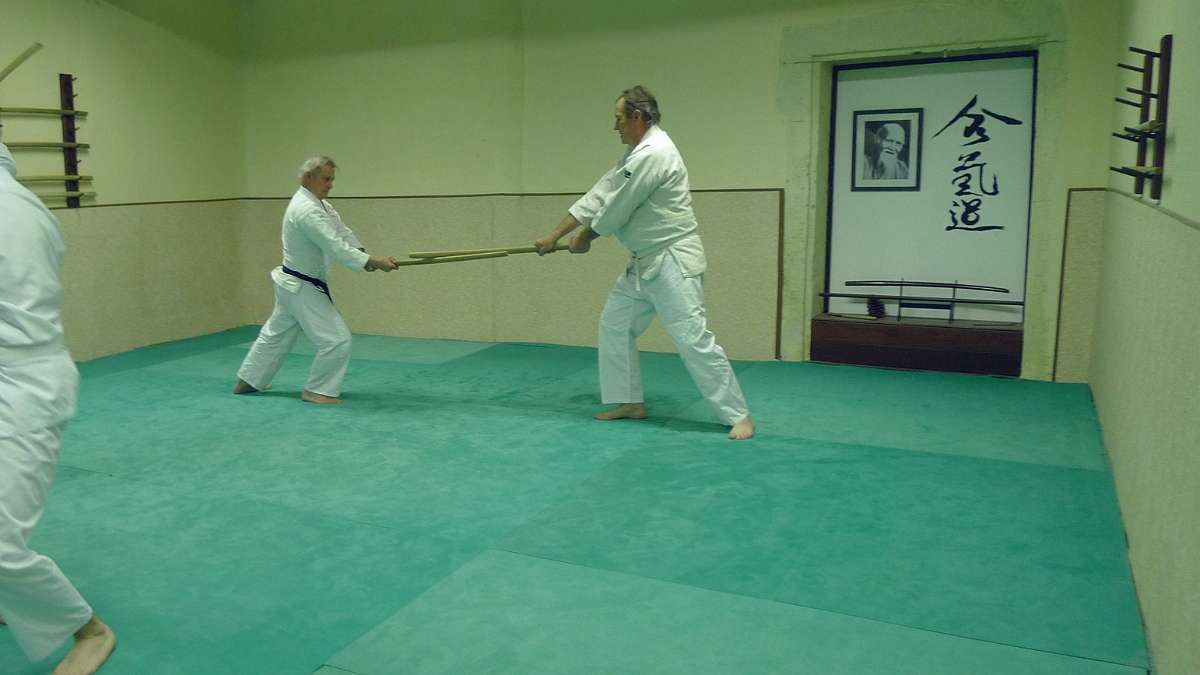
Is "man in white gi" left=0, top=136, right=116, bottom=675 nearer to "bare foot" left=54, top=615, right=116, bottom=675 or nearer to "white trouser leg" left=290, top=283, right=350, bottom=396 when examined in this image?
"bare foot" left=54, top=615, right=116, bottom=675

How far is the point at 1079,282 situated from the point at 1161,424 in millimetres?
3376

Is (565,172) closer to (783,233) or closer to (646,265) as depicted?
(783,233)

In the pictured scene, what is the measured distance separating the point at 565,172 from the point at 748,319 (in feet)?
5.55

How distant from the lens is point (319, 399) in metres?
5.21

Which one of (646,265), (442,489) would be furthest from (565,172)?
(442,489)

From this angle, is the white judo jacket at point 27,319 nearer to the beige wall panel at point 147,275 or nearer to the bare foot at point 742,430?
the bare foot at point 742,430

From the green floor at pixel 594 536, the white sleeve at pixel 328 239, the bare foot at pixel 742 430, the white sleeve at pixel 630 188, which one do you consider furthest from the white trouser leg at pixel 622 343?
the white sleeve at pixel 328 239

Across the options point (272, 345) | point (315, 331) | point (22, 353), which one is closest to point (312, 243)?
point (315, 331)

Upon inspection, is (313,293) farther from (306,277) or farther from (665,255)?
(665,255)

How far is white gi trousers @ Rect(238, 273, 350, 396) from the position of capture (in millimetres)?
5172

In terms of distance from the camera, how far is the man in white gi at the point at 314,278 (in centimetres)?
502

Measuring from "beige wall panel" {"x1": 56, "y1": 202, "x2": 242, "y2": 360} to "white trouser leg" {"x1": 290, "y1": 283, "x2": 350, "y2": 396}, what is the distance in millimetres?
2344

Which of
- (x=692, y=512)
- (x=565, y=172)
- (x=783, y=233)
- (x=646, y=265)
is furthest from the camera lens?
(x=565, y=172)

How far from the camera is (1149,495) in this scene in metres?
2.63
